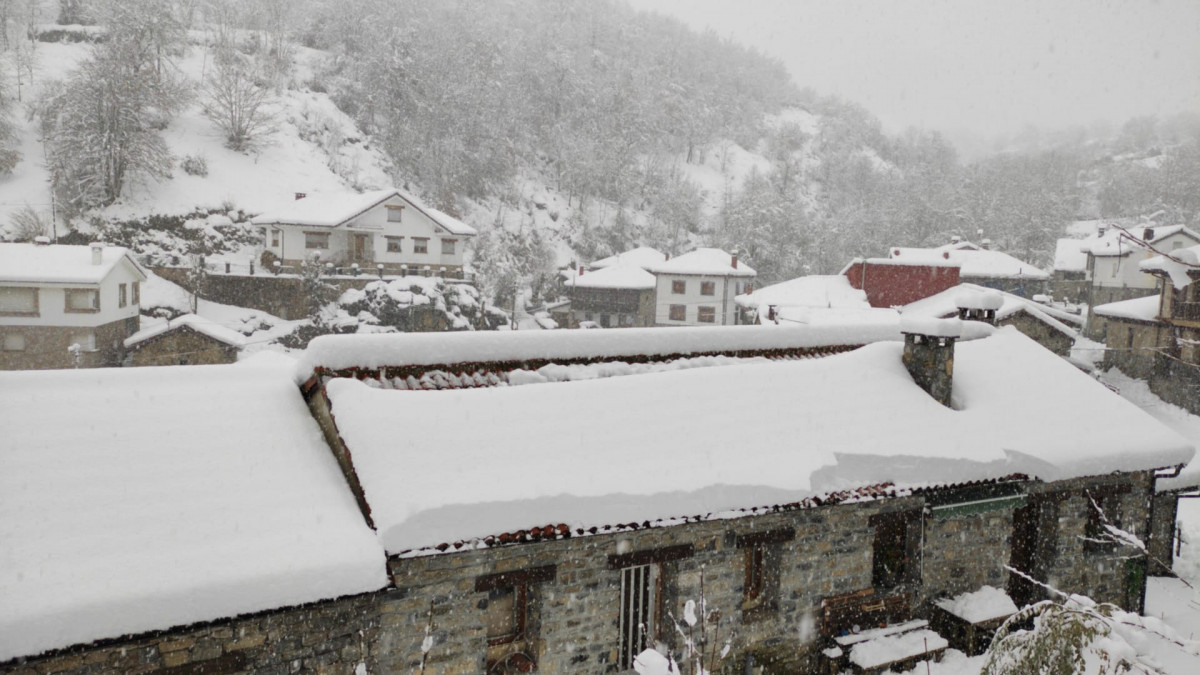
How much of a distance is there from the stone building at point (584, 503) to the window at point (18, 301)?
27.3 metres

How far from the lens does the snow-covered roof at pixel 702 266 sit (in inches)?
1823

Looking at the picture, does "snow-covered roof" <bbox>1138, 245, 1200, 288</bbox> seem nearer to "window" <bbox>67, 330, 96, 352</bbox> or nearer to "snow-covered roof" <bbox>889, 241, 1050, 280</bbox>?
"window" <bbox>67, 330, 96, 352</bbox>

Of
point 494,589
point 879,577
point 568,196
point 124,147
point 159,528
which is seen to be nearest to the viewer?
point 159,528

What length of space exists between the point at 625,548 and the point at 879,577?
13.1ft

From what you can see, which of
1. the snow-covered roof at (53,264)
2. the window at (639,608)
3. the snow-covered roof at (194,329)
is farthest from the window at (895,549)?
the snow-covered roof at (53,264)

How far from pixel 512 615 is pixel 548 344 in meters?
3.18

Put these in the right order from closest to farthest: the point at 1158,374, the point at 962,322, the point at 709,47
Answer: the point at 962,322 < the point at 1158,374 < the point at 709,47

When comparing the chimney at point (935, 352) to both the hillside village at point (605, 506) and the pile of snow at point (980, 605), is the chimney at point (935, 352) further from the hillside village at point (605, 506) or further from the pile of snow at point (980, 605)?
the pile of snow at point (980, 605)

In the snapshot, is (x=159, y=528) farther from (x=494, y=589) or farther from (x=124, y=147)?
(x=124, y=147)

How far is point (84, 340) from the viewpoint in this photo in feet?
97.7

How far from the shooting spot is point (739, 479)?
24.8 ft

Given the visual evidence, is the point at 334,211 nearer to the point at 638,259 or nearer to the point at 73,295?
the point at 73,295

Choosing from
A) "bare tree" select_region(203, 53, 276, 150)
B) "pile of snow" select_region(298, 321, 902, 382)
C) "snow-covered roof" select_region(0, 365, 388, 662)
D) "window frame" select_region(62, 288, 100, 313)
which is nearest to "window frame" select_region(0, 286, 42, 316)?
"window frame" select_region(62, 288, 100, 313)

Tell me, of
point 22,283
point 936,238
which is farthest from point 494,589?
point 936,238
